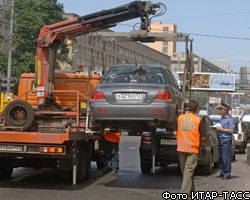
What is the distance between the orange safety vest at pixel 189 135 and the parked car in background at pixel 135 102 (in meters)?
0.60

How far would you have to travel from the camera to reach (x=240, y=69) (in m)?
80.6

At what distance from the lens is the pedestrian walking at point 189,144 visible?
27.1 feet

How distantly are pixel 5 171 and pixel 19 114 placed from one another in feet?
5.90

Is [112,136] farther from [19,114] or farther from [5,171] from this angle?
[5,171]

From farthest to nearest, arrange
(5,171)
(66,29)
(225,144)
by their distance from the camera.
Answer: (225,144)
(66,29)
(5,171)

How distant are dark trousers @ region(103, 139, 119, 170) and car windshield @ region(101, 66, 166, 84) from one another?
2.01 metres

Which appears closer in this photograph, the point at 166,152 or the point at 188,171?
the point at 188,171

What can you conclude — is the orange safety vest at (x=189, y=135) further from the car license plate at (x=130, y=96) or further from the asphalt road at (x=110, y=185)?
the asphalt road at (x=110, y=185)

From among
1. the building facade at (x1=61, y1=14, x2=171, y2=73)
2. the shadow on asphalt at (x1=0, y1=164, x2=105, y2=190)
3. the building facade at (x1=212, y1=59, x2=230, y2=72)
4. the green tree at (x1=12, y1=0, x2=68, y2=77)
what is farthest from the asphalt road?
the building facade at (x1=212, y1=59, x2=230, y2=72)

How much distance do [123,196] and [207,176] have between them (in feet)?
13.9

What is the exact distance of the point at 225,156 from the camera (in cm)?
1212

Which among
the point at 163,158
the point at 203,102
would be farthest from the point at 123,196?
the point at 203,102

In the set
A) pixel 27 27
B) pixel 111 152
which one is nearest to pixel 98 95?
pixel 111 152

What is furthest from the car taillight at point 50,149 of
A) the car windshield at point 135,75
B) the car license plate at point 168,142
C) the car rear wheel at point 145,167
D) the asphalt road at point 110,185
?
the car rear wheel at point 145,167
